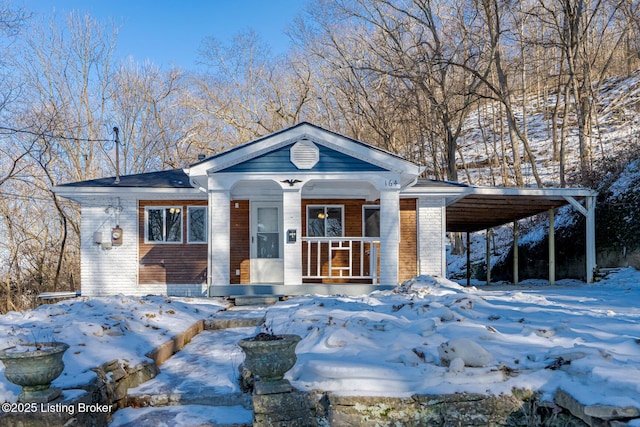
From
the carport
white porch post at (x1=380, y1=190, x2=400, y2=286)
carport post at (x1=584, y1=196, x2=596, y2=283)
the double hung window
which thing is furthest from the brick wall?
the double hung window

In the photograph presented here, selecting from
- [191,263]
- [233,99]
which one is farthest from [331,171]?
[233,99]

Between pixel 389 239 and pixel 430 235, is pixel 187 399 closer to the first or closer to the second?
pixel 389 239

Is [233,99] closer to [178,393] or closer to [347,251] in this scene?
[347,251]

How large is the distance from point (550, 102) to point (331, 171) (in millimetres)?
29668

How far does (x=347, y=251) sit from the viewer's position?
12648mm

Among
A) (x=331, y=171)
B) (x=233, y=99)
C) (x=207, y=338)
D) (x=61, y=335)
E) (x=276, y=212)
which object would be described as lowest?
(x=207, y=338)

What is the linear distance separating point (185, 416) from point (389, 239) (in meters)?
7.20

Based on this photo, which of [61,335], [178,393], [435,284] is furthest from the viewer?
[435,284]

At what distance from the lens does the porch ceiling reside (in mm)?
11547

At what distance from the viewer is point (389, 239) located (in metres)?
10.6

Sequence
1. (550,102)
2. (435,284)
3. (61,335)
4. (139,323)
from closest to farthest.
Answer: (61,335)
(139,323)
(435,284)
(550,102)

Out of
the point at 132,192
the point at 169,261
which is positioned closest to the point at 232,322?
the point at 169,261

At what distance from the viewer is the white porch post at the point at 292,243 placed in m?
10.5

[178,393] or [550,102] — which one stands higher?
[550,102]
